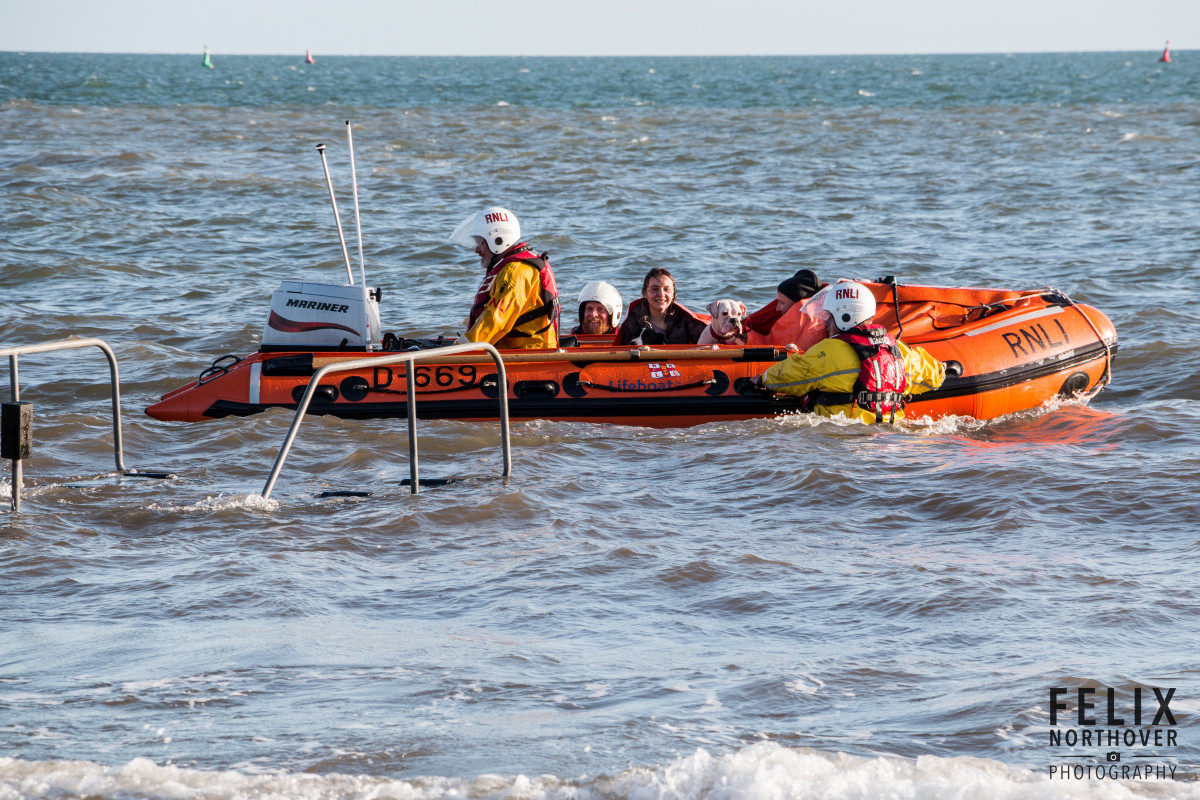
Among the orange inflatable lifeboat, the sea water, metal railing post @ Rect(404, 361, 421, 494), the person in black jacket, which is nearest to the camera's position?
the sea water

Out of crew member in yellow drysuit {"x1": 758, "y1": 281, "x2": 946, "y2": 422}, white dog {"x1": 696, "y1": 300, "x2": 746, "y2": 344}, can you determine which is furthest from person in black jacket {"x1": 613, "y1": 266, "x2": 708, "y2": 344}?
crew member in yellow drysuit {"x1": 758, "y1": 281, "x2": 946, "y2": 422}

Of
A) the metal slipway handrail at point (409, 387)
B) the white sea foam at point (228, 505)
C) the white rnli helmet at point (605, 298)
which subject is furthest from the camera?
the white rnli helmet at point (605, 298)

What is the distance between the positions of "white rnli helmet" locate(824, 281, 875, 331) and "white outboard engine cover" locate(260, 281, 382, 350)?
7.97 ft

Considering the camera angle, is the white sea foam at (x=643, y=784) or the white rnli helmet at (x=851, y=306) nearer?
the white sea foam at (x=643, y=784)

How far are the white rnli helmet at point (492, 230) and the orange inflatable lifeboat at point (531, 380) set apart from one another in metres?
0.57

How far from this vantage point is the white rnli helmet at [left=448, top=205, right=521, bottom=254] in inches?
267

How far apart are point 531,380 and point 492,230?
0.82 metres

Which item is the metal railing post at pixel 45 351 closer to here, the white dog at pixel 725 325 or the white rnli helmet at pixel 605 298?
the white rnli helmet at pixel 605 298

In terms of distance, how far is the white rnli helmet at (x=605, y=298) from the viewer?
25.7 ft

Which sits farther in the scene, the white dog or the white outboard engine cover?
the white dog

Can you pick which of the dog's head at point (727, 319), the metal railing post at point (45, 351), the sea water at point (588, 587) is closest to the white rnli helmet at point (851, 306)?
the sea water at point (588, 587)

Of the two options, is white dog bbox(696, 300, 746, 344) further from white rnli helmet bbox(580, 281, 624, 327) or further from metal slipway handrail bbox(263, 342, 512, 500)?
metal slipway handrail bbox(263, 342, 512, 500)

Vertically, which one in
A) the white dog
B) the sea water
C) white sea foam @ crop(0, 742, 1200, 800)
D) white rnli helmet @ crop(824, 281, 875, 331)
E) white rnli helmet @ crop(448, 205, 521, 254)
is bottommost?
white sea foam @ crop(0, 742, 1200, 800)

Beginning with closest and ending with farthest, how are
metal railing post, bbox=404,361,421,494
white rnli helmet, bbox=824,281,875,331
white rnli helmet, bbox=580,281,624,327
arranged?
metal railing post, bbox=404,361,421,494, white rnli helmet, bbox=824,281,875,331, white rnli helmet, bbox=580,281,624,327
